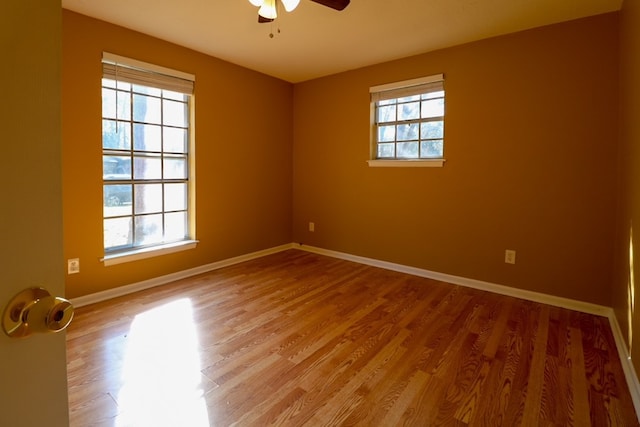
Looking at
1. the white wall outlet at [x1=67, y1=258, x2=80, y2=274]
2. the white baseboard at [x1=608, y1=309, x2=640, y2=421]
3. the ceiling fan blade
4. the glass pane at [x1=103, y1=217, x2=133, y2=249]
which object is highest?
the ceiling fan blade

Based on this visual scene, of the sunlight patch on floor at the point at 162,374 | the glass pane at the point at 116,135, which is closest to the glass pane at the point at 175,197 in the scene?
the glass pane at the point at 116,135

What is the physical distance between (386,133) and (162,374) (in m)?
3.25

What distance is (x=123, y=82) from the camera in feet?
10.1

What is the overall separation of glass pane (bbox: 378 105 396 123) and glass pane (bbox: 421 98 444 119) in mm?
365

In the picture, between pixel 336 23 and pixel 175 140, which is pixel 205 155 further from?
pixel 336 23

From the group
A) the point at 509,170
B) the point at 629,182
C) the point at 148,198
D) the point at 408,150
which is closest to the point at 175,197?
the point at 148,198

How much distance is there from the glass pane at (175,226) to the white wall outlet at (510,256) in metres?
3.28

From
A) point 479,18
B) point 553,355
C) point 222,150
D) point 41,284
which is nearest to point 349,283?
point 553,355

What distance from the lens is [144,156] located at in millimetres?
3336

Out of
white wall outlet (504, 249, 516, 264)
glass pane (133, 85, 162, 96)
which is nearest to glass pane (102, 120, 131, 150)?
glass pane (133, 85, 162, 96)

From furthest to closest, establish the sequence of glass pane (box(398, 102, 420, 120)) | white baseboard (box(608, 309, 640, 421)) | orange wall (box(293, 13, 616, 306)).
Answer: glass pane (box(398, 102, 420, 120)) < orange wall (box(293, 13, 616, 306)) < white baseboard (box(608, 309, 640, 421))

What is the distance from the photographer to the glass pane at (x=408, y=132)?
150 inches

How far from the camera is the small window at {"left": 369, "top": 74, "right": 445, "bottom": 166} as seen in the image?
361 centimetres

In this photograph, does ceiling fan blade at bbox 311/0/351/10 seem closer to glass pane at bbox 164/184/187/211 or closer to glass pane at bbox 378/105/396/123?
glass pane at bbox 378/105/396/123
